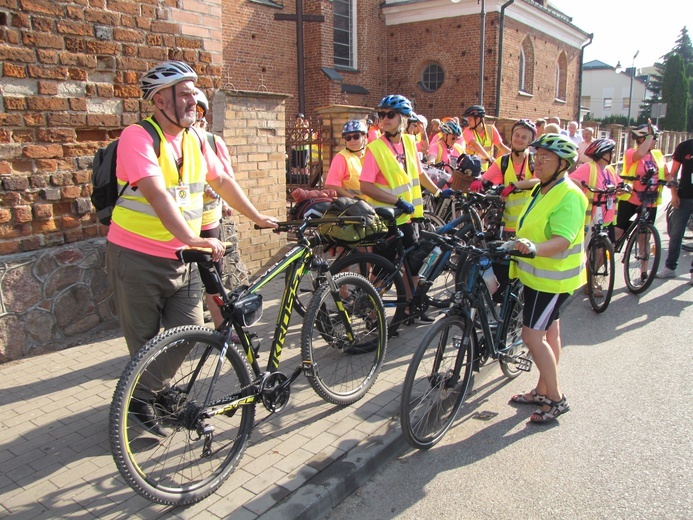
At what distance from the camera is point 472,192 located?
557 cm

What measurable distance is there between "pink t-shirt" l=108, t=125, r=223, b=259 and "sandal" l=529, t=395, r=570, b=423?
2682mm

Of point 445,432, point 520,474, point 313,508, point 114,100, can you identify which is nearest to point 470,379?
point 445,432

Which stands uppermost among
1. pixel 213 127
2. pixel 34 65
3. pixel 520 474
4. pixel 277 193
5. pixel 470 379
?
pixel 34 65

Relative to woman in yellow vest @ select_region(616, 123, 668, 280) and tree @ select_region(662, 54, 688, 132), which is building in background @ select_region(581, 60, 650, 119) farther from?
woman in yellow vest @ select_region(616, 123, 668, 280)

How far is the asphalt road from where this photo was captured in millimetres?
3008

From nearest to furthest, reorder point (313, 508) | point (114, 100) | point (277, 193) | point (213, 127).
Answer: point (313, 508) < point (114, 100) < point (213, 127) < point (277, 193)

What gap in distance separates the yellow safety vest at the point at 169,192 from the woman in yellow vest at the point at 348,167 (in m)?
2.76

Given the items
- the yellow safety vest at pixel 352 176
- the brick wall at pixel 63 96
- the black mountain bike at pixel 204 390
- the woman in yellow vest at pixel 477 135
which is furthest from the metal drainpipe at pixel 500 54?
the black mountain bike at pixel 204 390

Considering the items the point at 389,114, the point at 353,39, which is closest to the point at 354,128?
the point at 389,114

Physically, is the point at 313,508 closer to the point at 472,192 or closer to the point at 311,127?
the point at 472,192

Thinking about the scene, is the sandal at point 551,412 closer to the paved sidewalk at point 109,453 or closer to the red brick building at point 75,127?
the paved sidewalk at point 109,453

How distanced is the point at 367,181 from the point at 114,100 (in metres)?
2.45

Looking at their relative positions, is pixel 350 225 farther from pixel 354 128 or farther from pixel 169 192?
pixel 354 128

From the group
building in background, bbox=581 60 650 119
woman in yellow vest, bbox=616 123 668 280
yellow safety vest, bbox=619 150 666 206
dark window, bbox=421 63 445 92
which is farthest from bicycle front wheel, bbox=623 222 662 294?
building in background, bbox=581 60 650 119
